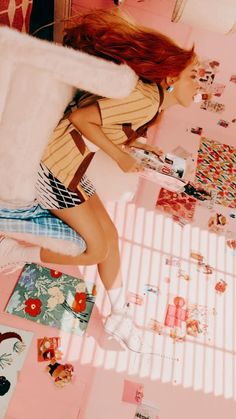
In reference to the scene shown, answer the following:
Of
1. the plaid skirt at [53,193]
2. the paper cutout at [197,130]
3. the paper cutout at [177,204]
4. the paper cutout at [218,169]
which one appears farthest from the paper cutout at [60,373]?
the paper cutout at [197,130]

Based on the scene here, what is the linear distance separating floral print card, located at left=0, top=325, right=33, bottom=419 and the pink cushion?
1.31 metres

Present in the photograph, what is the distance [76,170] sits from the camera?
4.50 feet

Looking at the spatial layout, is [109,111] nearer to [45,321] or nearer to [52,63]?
[52,63]

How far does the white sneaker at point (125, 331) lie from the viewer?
173 cm

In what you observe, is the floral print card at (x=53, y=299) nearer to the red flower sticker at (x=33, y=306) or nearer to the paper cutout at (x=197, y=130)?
the red flower sticker at (x=33, y=306)

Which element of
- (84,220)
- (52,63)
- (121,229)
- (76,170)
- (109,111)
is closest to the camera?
(52,63)

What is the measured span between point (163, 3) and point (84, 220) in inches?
50.3

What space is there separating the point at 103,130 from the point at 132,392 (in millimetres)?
1144

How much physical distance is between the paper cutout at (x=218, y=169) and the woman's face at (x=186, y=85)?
46.6 inches

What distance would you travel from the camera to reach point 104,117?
1177mm

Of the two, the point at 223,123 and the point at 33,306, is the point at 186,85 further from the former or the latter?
the point at 223,123

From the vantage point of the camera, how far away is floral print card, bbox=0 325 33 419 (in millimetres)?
1490

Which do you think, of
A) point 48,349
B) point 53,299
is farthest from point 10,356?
point 53,299

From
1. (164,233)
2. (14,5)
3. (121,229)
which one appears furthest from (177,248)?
(14,5)
